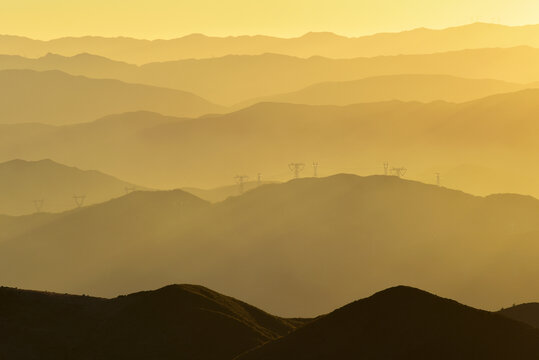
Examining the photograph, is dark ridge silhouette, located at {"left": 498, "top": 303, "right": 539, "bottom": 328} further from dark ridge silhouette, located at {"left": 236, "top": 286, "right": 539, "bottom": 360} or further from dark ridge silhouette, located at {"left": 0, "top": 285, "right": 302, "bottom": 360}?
dark ridge silhouette, located at {"left": 236, "top": 286, "right": 539, "bottom": 360}

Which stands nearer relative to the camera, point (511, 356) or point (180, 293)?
point (511, 356)

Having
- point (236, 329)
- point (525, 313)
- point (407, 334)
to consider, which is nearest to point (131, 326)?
point (236, 329)

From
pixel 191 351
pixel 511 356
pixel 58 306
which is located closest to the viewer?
pixel 511 356

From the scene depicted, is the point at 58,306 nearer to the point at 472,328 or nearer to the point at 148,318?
the point at 148,318

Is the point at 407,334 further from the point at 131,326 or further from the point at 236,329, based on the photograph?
the point at 131,326

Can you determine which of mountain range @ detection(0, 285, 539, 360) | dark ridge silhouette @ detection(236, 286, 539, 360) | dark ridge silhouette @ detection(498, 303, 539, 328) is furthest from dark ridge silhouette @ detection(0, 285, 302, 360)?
dark ridge silhouette @ detection(498, 303, 539, 328)

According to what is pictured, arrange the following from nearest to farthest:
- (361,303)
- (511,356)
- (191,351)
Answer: (511,356), (361,303), (191,351)

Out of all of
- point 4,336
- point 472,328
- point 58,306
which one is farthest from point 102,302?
point 472,328
